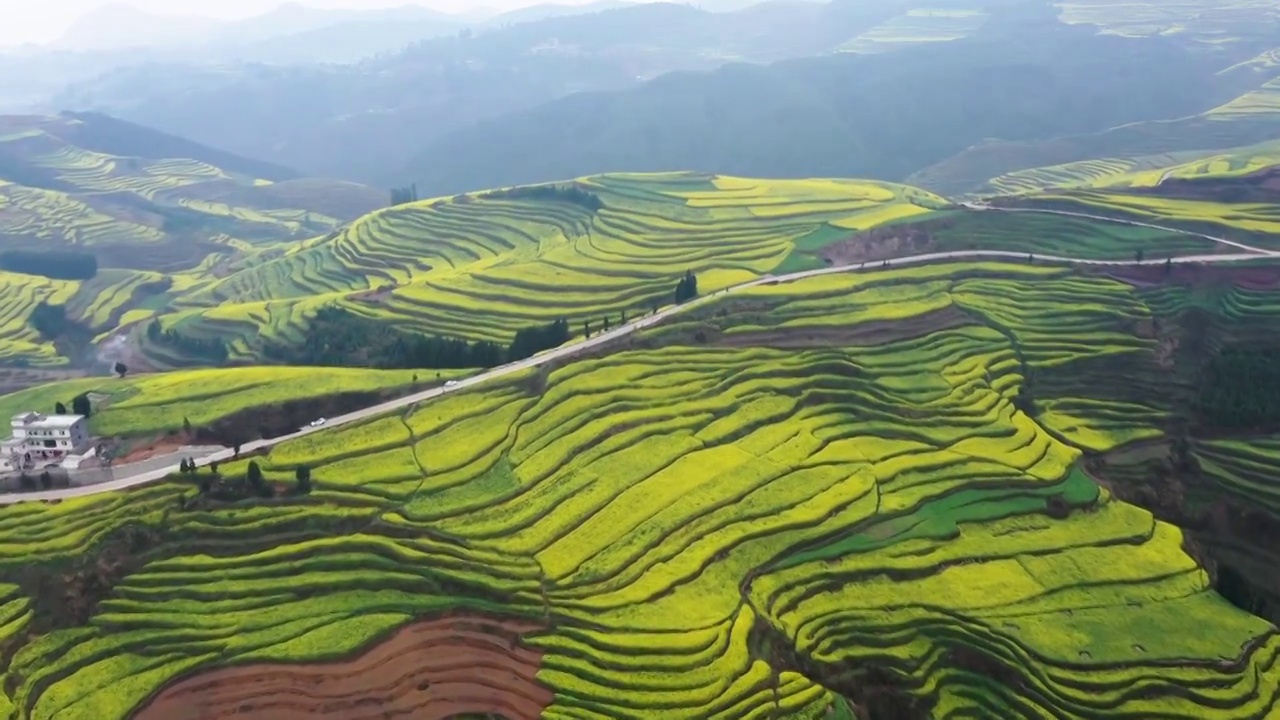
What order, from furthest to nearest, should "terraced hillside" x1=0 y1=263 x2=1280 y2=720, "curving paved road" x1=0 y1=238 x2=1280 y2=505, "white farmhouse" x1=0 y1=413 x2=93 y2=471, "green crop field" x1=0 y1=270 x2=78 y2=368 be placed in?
1. "green crop field" x1=0 y1=270 x2=78 y2=368
2. "white farmhouse" x1=0 y1=413 x2=93 y2=471
3. "curving paved road" x1=0 y1=238 x2=1280 y2=505
4. "terraced hillside" x1=0 y1=263 x2=1280 y2=720

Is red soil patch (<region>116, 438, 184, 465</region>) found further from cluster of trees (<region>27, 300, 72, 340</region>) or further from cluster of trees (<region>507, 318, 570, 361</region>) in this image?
cluster of trees (<region>27, 300, 72, 340</region>)

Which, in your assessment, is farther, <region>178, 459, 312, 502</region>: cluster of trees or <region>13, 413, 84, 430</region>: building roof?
<region>13, 413, 84, 430</region>: building roof

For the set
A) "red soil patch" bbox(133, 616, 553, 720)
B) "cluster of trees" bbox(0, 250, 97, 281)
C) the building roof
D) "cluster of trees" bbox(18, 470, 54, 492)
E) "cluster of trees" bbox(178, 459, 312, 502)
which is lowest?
"red soil patch" bbox(133, 616, 553, 720)

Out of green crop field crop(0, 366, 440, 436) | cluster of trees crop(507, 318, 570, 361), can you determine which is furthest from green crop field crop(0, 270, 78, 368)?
cluster of trees crop(507, 318, 570, 361)

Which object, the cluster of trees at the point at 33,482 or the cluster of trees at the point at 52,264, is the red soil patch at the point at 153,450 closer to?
the cluster of trees at the point at 33,482

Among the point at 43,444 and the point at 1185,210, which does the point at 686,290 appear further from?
the point at 1185,210

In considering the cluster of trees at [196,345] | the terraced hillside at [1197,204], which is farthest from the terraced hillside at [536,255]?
the terraced hillside at [1197,204]

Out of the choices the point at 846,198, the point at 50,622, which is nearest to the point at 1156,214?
the point at 846,198
